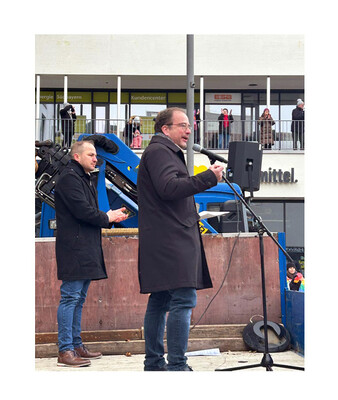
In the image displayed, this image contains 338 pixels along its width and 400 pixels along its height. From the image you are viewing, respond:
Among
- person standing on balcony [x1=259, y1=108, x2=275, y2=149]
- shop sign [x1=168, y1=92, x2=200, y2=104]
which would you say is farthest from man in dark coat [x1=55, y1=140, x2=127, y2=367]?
shop sign [x1=168, y1=92, x2=200, y2=104]

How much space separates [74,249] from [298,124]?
2016 cm

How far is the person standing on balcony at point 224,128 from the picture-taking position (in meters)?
26.2

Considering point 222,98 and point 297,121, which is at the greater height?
→ point 222,98

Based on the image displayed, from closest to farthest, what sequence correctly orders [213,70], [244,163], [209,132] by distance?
[244,163] → [213,70] → [209,132]

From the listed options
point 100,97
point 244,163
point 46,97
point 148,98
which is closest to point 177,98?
point 148,98

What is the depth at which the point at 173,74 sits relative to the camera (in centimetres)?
2562

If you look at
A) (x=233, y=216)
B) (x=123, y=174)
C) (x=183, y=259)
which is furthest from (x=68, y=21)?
(x=233, y=216)

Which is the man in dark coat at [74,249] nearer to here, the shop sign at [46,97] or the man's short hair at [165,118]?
the man's short hair at [165,118]

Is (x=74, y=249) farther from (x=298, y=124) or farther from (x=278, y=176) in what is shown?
(x=298, y=124)

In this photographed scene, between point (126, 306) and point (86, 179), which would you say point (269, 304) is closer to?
point (126, 306)

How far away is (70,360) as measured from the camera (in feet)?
19.5

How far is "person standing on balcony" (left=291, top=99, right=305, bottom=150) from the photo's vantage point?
24750 mm

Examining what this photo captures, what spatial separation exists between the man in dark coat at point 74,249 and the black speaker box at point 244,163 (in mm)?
1178

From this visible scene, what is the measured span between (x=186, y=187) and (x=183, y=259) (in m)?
0.49
